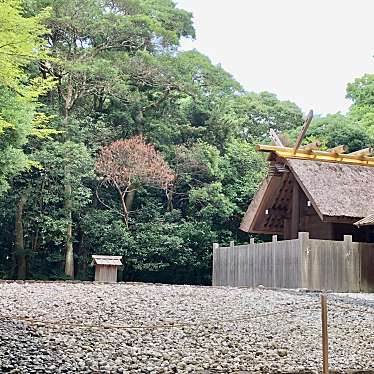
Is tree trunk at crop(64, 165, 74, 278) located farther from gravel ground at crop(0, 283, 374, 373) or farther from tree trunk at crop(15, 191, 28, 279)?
gravel ground at crop(0, 283, 374, 373)

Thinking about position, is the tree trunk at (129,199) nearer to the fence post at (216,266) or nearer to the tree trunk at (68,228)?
the tree trunk at (68,228)

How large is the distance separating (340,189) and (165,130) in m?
10.9

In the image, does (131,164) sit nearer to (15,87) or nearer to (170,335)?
(15,87)

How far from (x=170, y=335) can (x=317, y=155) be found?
11.6 metres

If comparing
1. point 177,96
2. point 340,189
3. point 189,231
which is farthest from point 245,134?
point 340,189

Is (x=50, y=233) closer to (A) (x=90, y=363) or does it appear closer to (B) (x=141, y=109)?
(B) (x=141, y=109)

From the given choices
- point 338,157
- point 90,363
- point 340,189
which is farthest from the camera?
point 338,157

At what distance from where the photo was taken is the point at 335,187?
16.8 metres

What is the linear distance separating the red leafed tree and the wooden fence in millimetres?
8142

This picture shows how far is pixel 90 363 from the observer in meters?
6.00

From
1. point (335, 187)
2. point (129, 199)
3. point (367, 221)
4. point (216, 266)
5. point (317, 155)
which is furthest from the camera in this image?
point (129, 199)

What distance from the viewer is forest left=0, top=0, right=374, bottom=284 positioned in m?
23.3

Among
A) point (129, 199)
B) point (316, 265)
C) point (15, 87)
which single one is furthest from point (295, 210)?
point (129, 199)

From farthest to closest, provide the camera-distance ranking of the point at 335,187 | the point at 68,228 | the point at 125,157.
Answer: the point at 68,228
the point at 125,157
the point at 335,187
